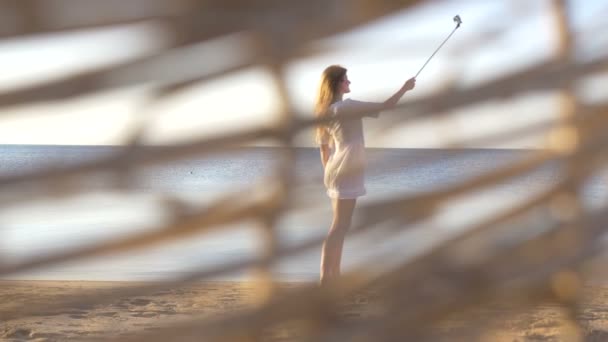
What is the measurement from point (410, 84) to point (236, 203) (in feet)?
0.43

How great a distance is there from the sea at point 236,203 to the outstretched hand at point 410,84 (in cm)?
4

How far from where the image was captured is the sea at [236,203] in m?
0.34

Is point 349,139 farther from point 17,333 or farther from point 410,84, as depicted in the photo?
point 17,333

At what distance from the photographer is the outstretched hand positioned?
1.48 ft

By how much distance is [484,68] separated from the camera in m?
0.44

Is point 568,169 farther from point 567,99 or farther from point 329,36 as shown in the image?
point 329,36

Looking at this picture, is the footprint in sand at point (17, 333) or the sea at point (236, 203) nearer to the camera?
the sea at point (236, 203)

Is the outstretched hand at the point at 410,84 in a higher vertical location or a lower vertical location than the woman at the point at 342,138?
higher

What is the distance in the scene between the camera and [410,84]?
461 millimetres

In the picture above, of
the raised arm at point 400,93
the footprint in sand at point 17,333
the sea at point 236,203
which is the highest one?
the raised arm at point 400,93

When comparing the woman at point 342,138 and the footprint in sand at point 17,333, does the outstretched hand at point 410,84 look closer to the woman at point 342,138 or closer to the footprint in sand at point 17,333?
the woman at point 342,138

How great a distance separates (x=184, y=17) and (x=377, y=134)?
129 millimetres

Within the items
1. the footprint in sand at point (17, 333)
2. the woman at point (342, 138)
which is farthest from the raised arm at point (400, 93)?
the footprint in sand at point (17, 333)

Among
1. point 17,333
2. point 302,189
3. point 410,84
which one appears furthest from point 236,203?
point 17,333
